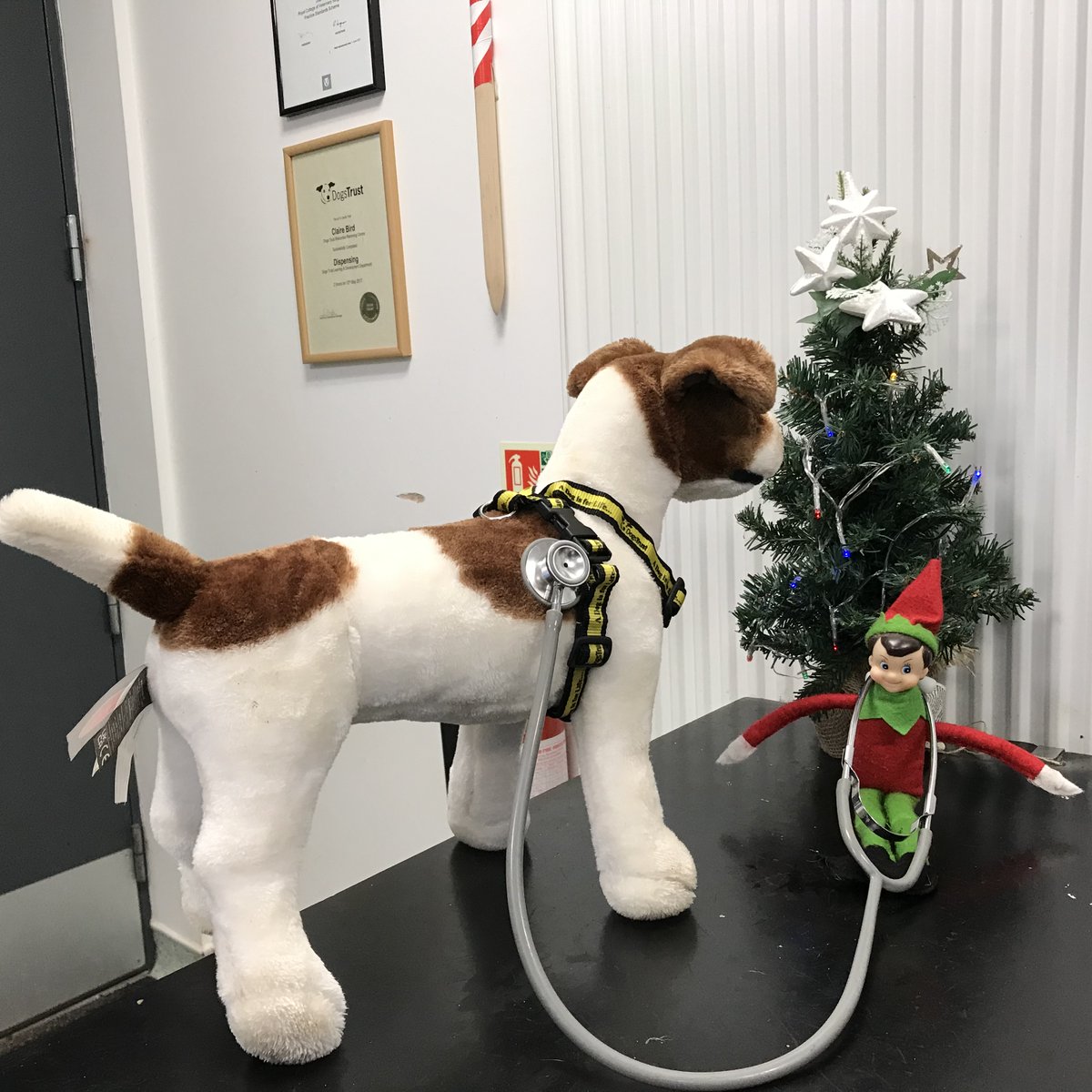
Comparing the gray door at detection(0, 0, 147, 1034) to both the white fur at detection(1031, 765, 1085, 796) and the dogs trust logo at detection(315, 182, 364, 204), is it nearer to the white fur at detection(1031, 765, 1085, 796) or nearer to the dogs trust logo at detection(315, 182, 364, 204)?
the dogs trust logo at detection(315, 182, 364, 204)

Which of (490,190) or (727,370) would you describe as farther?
(490,190)

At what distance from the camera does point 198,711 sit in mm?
562

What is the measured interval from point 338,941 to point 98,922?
148 centimetres

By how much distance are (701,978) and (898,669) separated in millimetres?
260

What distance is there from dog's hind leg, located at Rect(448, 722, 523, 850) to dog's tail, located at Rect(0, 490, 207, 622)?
11.9 inches

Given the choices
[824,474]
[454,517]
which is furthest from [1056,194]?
[454,517]

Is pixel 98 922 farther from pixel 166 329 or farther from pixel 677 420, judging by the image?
pixel 677 420

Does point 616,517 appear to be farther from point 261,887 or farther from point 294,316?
point 294,316

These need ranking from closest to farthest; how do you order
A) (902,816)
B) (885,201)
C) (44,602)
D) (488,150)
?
(902,816) → (885,201) → (488,150) → (44,602)

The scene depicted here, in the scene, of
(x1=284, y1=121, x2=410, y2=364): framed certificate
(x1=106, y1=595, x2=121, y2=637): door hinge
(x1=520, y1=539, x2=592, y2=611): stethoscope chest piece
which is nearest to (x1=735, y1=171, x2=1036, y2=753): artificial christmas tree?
(x1=520, y1=539, x2=592, y2=611): stethoscope chest piece

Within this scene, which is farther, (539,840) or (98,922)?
(98,922)

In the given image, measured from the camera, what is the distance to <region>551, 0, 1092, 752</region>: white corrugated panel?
928 mm

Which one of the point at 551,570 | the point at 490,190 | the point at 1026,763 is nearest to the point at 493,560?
the point at 551,570

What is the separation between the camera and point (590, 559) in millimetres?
662
